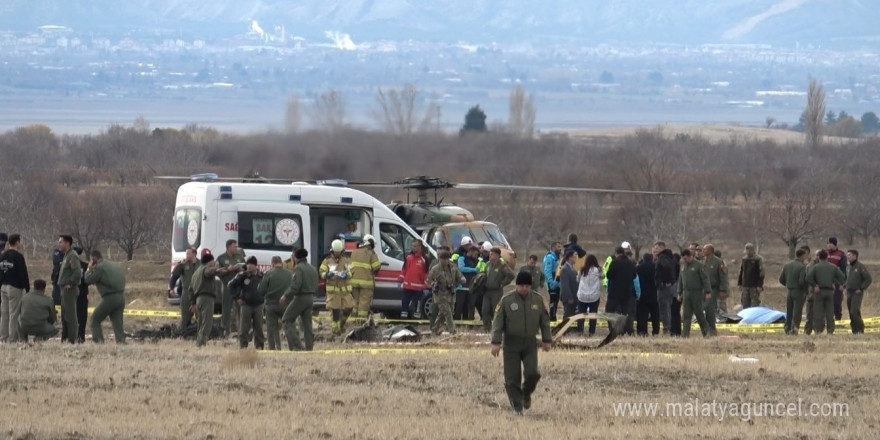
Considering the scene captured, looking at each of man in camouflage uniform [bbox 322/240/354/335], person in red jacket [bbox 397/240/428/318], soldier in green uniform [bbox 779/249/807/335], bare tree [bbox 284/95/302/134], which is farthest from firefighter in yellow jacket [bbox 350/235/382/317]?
bare tree [bbox 284/95/302/134]

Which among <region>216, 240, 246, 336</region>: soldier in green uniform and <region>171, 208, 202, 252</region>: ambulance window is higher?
<region>171, 208, 202, 252</region>: ambulance window

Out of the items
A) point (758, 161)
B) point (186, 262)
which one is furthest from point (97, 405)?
point (758, 161)

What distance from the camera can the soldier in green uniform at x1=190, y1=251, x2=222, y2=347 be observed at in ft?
66.5

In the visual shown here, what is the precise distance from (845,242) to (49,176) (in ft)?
106

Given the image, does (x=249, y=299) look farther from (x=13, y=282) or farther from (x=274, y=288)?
(x=13, y=282)

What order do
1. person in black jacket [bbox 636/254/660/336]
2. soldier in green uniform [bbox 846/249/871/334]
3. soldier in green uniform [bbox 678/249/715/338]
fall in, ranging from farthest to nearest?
soldier in green uniform [bbox 846/249/871/334]
person in black jacket [bbox 636/254/660/336]
soldier in green uniform [bbox 678/249/715/338]

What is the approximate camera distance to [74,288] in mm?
19938

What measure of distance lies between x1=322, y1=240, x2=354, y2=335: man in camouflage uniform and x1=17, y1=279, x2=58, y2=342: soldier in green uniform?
4.27m

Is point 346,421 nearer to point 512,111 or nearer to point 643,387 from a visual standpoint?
point 643,387

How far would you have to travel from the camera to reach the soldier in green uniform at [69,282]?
1972 centimetres

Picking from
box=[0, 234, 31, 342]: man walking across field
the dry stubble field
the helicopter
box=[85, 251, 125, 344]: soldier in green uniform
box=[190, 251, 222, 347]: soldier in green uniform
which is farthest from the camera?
the helicopter

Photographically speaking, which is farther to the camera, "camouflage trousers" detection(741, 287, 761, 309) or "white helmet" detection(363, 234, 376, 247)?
"camouflage trousers" detection(741, 287, 761, 309)

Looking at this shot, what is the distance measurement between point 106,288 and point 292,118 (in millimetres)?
16266

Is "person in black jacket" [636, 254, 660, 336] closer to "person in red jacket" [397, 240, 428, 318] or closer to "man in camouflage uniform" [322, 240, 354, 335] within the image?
"person in red jacket" [397, 240, 428, 318]
